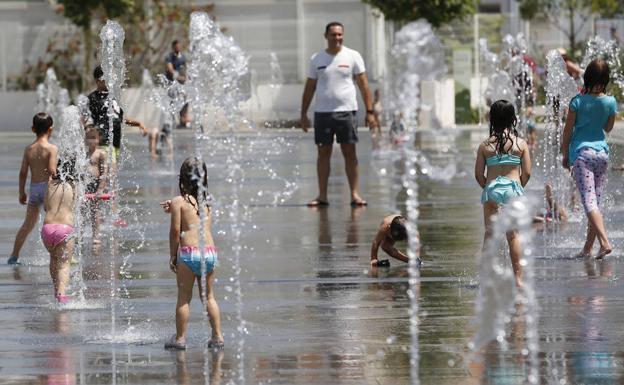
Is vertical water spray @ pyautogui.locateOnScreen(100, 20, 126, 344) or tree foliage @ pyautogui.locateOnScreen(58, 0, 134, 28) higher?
tree foliage @ pyautogui.locateOnScreen(58, 0, 134, 28)

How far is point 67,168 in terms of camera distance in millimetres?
11211

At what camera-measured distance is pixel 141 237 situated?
44.3ft

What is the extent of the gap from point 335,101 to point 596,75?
452cm

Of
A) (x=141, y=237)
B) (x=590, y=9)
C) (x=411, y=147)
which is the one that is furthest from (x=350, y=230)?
(x=590, y=9)

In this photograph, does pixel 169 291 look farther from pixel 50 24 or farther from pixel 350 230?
pixel 50 24

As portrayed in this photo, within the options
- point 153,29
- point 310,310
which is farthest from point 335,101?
point 153,29

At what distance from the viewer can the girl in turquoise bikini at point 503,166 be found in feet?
33.3

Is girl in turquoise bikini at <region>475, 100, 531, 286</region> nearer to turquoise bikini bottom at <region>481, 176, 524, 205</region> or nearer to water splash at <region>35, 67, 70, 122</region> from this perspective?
turquoise bikini bottom at <region>481, 176, 524, 205</region>

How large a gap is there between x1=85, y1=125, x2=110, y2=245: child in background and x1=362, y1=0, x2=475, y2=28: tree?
18331 millimetres

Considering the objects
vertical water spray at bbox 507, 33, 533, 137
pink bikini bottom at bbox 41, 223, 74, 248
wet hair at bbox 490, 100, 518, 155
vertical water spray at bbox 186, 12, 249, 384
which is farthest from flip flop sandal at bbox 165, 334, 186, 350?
vertical water spray at bbox 507, 33, 533, 137

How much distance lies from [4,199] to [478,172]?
8265 millimetres

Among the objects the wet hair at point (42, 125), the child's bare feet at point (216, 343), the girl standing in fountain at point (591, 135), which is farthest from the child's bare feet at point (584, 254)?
the child's bare feet at point (216, 343)

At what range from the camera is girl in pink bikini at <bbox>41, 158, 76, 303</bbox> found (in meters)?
10.1

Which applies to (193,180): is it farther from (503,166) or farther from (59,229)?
(503,166)
